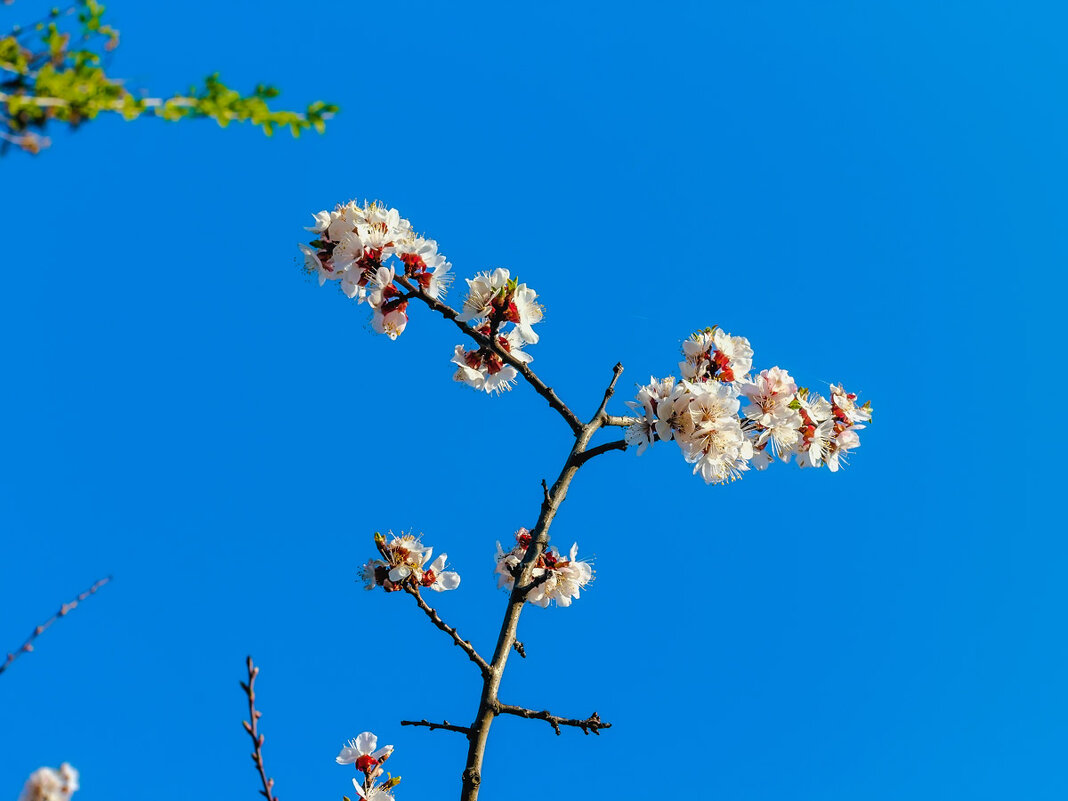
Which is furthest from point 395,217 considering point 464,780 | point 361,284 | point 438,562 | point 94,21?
point 464,780

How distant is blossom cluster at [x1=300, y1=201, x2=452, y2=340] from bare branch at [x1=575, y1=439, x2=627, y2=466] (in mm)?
1072

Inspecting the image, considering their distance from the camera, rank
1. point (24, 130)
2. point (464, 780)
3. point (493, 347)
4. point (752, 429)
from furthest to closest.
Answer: point (752, 429), point (493, 347), point (464, 780), point (24, 130)

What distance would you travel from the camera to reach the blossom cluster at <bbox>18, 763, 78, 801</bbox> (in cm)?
196

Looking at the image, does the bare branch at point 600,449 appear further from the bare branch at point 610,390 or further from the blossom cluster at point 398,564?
the blossom cluster at point 398,564

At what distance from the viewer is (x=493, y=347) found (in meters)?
Result: 3.37

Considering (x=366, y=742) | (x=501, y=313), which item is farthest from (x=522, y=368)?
(x=366, y=742)

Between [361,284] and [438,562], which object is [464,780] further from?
[361,284]

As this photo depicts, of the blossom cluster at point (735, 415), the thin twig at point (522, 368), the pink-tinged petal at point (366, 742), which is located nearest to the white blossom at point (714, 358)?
the blossom cluster at point (735, 415)

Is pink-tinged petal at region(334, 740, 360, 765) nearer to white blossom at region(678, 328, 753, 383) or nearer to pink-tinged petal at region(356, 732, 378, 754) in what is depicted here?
pink-tinged petal at region(356, 732, 378, 754)

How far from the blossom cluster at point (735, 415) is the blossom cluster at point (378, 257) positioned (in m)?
1.17

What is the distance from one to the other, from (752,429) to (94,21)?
3004 millimetres

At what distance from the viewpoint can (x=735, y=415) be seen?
3514mm

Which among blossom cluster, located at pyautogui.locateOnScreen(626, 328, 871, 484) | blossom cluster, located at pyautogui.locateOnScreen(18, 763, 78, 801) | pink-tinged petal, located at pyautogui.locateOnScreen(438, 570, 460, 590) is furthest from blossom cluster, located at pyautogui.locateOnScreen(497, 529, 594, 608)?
blossom cluster, located at pyautogui.locateOnScreen(18, 763, 78, 801)

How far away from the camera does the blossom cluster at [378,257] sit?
144 inches
